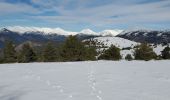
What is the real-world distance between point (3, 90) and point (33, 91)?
7.04ft

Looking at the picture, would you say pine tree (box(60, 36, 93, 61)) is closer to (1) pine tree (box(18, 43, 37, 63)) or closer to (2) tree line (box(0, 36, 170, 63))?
(2) tree line (box(0, 36, 170, 63))

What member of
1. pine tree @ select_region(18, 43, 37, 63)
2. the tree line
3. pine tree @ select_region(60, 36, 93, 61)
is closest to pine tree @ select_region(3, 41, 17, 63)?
the tree line

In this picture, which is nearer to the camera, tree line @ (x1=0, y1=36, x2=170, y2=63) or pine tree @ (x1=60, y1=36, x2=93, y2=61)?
pine tree @ (x1=60, y1=36, x2=93, y2=61)

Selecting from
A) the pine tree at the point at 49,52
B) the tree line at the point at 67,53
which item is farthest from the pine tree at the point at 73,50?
the pine tree at the point at 49,52

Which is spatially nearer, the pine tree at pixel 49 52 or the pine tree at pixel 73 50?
the pine tree at pixel 73 50

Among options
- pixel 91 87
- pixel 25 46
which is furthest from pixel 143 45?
pixel 91 87

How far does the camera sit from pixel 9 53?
81000 mm

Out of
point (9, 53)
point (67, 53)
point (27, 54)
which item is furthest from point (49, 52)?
point (9, 53)

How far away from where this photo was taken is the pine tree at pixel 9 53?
80662 mm

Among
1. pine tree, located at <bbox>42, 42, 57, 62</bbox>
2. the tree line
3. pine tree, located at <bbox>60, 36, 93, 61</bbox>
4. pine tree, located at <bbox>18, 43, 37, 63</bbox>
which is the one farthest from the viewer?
pine tree, located at <bbox>42, 42, 57, 62</bbox>

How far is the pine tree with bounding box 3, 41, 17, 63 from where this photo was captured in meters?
80.7

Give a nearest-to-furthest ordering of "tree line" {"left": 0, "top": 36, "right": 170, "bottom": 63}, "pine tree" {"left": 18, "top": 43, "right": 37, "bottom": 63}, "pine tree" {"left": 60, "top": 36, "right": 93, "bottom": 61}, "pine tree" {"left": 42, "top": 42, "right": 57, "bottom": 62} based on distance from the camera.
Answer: "pine tree" {"left": 60, "top": 36, "right": 93, "bottom": 61}
"tree line" {"left": 0, "top": 36, "right": 170, "bottom": 63}
"pine tree" {"left": 18, "top": 43, "right": 37, "bottom": 63}
"pine tree" {"left": 42, "top": 42, "right": 57, "bottom": 62}

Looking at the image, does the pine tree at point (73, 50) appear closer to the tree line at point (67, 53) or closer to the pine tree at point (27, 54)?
the tree line at point (67, 53)

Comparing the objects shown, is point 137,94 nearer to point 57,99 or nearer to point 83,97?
point 83,97
